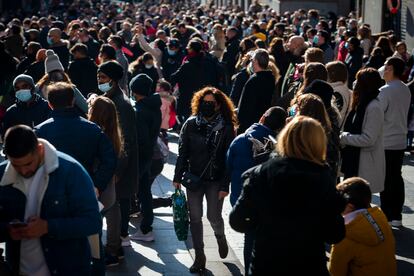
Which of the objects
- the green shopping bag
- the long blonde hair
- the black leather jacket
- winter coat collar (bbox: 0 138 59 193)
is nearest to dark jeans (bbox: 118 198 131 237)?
the green shopping bag

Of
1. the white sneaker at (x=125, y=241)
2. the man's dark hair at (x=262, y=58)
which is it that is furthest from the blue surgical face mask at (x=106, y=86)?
the man's dark hair at (x=262, y=58)

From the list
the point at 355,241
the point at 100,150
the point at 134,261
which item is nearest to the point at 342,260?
the point at 355,241

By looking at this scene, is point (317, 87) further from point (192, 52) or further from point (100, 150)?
point (192, 52)

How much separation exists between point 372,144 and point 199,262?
194 cm

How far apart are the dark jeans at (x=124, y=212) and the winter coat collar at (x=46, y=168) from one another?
11.8 feet

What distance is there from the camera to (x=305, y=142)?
17.5 ft

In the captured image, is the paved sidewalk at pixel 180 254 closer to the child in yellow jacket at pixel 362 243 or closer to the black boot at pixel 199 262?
the black boot at pixel 199 262

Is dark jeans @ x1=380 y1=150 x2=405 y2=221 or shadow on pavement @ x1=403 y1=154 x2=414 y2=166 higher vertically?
dark jeans @ x1=380 y1=150 x2=405 y2=221

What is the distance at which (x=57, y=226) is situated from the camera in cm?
525

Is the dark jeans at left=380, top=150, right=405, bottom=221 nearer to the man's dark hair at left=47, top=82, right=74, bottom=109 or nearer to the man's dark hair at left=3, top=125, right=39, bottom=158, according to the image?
the man's dark hair at left=47, top=82, right=74, bottom=109

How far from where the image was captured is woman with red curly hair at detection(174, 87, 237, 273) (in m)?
8.38

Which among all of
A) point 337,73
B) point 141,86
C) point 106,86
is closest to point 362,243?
point 106,86

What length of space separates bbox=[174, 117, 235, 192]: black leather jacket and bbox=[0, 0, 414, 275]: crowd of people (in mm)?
12

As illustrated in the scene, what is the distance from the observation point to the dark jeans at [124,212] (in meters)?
8.99
